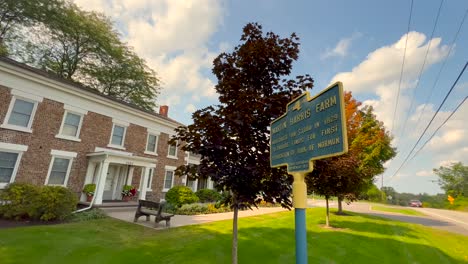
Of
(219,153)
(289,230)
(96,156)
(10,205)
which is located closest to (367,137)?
(289,230)

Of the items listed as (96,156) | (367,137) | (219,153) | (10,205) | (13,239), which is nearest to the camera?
(219,153)

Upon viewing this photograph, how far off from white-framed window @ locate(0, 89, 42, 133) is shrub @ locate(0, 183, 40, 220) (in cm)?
417

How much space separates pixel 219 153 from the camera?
15.3ft

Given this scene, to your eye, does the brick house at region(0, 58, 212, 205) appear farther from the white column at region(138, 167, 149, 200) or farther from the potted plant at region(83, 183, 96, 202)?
the potted plant at region(83, 183, 96, 202)

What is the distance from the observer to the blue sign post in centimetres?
258

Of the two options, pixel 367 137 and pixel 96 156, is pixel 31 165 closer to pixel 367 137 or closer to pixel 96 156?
pixel 96 156

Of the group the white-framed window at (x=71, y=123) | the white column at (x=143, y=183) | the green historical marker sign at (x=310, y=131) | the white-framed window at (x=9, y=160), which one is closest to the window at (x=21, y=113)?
the white-framed window at (x=9, y=160)

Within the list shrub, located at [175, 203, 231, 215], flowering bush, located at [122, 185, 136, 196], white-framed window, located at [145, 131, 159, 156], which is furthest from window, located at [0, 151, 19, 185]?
shrub, located at [175, 203, 231, 215]

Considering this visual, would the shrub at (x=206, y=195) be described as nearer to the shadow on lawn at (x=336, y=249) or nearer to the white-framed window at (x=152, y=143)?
the white-framed window at (x=152, y=143)

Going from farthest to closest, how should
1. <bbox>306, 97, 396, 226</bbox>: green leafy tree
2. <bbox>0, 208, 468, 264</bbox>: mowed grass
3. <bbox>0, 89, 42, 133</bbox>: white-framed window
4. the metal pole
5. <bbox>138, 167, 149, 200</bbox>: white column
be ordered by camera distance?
<bbox>138, 167, 149, 200</bbox>: white column → <bbox>306, 97, 396, 226</bbox>: green leafy tree → <bbox>0, 89, 42, 133</bbox>: white-framed window → <bbox>0, 208, 468, 264</bbox>: mowed grass → the metal pole

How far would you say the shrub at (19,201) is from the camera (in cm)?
970

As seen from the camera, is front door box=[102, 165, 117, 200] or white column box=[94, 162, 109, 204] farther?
front door box=[102, 165, 117, 200]

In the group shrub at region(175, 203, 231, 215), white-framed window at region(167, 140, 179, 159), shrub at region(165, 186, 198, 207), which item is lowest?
shrub at region(175, 203, 231, 215)

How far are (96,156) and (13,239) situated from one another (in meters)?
8.38
